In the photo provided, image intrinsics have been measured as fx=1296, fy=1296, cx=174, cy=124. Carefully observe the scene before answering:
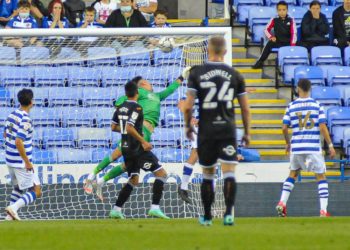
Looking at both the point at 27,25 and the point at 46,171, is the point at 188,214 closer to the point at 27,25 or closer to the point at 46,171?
the point at 46,171

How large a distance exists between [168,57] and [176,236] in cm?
841

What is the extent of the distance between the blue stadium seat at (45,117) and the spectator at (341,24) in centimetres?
657

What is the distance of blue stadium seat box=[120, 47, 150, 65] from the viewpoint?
20781 millimetres

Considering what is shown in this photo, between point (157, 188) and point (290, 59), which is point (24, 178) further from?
point (290, 59)

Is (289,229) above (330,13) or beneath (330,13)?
beneath

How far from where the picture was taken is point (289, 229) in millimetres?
14117

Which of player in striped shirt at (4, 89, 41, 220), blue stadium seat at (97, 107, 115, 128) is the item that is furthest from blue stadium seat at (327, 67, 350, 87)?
player in striped shirt at (4, 89, 41, 220)

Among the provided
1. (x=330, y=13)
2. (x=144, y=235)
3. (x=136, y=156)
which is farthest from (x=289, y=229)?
(x=330, y=13)

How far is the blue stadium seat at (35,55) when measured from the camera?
811 inches

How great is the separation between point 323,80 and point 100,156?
16.8 ft

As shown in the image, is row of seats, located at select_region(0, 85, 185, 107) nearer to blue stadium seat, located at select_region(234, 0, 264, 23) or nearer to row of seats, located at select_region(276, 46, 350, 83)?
row of seats, located at select_region(276, 46, 350, 83)

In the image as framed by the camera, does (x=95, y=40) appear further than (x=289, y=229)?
Yes

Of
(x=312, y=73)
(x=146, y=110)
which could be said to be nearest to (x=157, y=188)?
(x=146, y=110)

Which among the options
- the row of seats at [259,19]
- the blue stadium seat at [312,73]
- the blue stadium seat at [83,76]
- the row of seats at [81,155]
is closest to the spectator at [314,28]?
the row of seats at [259,19]
